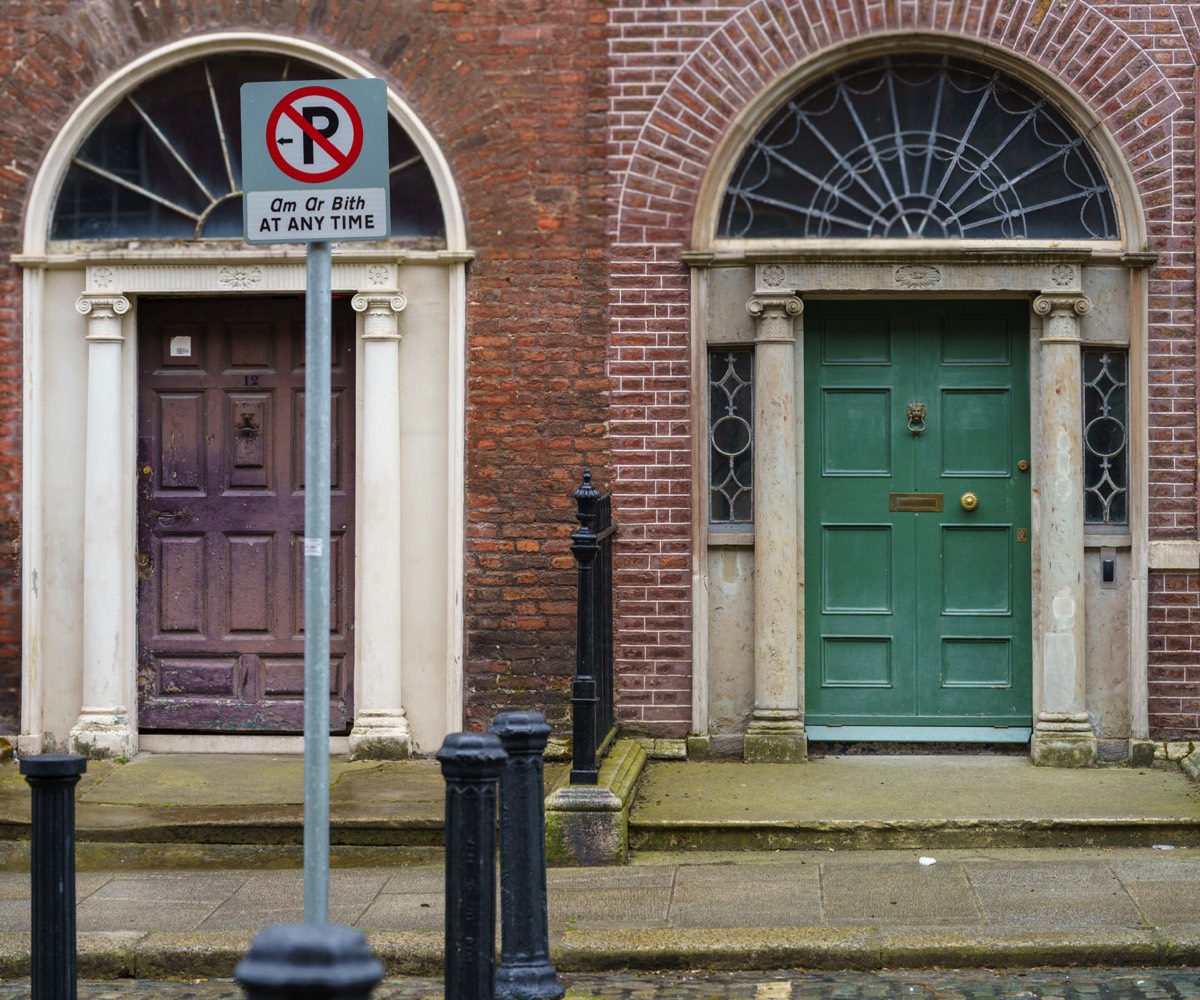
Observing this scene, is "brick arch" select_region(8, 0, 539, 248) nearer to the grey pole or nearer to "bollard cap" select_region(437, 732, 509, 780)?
the grey pole

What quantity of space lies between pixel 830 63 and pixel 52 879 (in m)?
6.21

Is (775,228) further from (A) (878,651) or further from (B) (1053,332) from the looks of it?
(A) (878,651)

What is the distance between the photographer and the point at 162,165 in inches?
383

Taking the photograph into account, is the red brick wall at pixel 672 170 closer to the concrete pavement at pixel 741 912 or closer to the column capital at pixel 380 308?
the column capital at pixel 380 308

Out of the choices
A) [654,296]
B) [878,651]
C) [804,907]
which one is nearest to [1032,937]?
[804,907]

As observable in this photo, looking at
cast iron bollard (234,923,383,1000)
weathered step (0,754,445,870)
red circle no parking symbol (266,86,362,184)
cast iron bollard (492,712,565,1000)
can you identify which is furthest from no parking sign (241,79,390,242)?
weathered step (0,754,445,870)

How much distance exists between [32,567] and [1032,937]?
5.79m

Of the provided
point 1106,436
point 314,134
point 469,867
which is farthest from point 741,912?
point 1106,436

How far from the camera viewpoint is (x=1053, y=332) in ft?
30.4

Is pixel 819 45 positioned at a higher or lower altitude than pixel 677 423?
higher

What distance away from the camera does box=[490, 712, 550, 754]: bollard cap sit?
581 centimetres

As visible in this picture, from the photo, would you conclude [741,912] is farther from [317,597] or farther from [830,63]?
[830,63]

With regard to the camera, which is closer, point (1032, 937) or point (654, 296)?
point (1032, 937)

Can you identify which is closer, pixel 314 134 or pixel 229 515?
pixel 314 134
